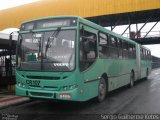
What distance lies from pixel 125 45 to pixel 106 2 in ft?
67.5

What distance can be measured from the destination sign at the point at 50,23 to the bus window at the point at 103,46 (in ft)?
6.25

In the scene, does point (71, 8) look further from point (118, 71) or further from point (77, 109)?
point (77, 109)

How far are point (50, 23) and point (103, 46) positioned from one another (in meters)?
2.56

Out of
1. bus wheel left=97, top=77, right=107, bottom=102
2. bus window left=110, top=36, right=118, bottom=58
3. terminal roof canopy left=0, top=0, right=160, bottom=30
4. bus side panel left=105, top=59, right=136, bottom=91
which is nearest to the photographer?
bus wheel left=97, top=77, right=107, bottom=102

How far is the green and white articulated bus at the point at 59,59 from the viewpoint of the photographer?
26.7 ft

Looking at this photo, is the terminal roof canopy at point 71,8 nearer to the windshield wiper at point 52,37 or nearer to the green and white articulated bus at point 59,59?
the green and white articulated bus at point 59,59

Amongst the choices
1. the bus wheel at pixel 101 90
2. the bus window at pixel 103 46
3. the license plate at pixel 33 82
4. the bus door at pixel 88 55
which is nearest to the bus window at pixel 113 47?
the bus window at pixel 103 46

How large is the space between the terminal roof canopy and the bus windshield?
25.5 meters

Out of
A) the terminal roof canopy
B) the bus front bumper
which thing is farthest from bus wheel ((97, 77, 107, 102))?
the terminal roof canopy

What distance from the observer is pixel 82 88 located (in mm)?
8383

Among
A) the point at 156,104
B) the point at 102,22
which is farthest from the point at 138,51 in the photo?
the point at 102,22

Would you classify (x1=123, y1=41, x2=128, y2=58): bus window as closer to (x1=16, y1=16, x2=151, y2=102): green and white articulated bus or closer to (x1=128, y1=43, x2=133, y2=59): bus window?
(x1=128, y1=43, x2=133, y2=59): bus window

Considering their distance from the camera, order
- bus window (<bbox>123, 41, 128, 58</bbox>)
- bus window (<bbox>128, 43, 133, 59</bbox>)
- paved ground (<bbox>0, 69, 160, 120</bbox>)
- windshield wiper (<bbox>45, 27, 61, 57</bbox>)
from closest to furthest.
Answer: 1. paved ground (<bbox>0, 69, 160, 120</bbox>)
2. windshield wiper (<bbox>45, 27, 61, 57</bbox>)
3. bus window (<bbox>123, 41, 128, 58</bbox>)
4. bus window (<bbox>128, 43, 133, 59</bbox>)

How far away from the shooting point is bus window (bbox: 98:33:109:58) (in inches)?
401
